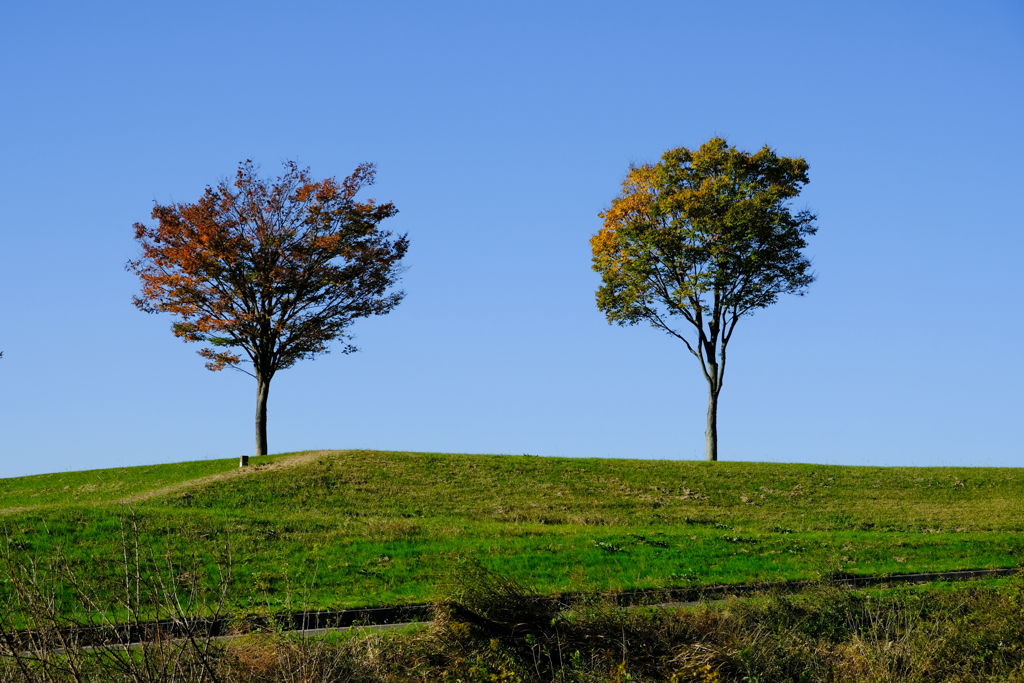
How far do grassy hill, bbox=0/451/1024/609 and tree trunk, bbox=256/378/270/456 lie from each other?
233 centimetres

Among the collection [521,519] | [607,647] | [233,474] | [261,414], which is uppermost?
[261,414]

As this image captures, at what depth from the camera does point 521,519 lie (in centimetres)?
2286

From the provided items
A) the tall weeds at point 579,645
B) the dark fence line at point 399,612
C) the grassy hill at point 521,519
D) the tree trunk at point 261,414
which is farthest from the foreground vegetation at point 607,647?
the tree trunk at point 261,414

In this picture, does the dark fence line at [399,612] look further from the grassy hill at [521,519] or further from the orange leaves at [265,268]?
the orange leaves at [265,268]

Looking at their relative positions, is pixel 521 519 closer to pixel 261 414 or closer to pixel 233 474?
pixel 233 474

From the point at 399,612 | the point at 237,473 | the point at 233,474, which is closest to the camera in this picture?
the point at 399,612

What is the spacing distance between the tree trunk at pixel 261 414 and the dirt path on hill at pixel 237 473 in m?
3.21

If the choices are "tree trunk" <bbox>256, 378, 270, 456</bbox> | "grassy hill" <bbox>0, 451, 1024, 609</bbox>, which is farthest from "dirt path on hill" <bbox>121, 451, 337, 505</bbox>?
"tree trunk" <bbox>256, 378, 270, 456</bbox>

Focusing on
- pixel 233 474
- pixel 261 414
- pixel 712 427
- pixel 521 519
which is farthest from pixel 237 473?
pixel 712 427

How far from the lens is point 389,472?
94.7 feet

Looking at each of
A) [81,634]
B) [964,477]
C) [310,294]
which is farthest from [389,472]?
[964,477]

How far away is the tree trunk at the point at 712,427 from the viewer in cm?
3728

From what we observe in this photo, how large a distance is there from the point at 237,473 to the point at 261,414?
6432 millimetres

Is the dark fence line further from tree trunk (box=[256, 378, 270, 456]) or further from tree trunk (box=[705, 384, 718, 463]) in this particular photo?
tree trunk (box=[256, 378, 270, 456])
